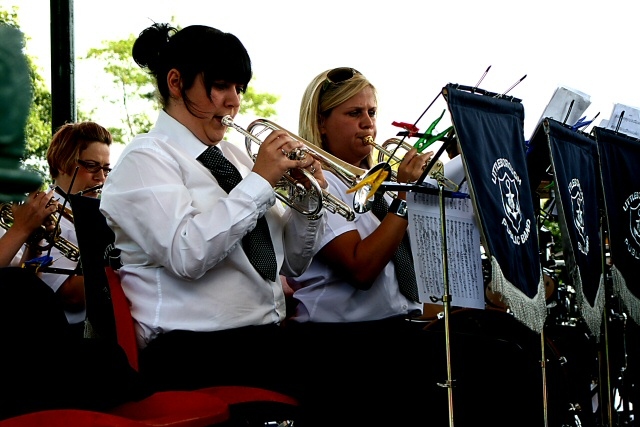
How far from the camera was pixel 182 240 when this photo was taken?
6.85 ft

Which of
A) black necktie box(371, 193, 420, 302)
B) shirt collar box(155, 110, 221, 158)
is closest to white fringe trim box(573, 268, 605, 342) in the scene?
black necktie box(371, 193, 420, 302)

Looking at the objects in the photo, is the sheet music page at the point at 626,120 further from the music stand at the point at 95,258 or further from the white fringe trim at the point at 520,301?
the music stand at the point at 95,258

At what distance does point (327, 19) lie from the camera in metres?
14.2

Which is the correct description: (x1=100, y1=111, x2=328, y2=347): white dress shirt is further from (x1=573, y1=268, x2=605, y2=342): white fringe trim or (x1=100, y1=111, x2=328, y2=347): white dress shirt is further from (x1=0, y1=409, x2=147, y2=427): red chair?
(x1=573, y1=268, x2=605, y2=342): white fringe trim

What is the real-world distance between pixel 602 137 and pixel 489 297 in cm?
85

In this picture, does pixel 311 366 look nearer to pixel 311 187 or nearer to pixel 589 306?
pixel 311 187

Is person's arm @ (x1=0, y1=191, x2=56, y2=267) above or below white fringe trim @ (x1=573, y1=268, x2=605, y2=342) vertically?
above

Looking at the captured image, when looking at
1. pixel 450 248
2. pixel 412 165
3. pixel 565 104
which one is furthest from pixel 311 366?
pixel 565 104

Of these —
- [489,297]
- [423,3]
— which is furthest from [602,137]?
[423,3]

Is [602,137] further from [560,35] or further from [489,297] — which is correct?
[560,35]

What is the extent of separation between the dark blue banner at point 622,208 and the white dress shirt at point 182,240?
52.8 inches

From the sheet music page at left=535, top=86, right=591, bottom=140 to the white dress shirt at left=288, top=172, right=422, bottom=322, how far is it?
0.73 meters

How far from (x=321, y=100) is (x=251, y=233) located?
2.99 ft

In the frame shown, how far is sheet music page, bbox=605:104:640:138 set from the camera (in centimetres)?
308
